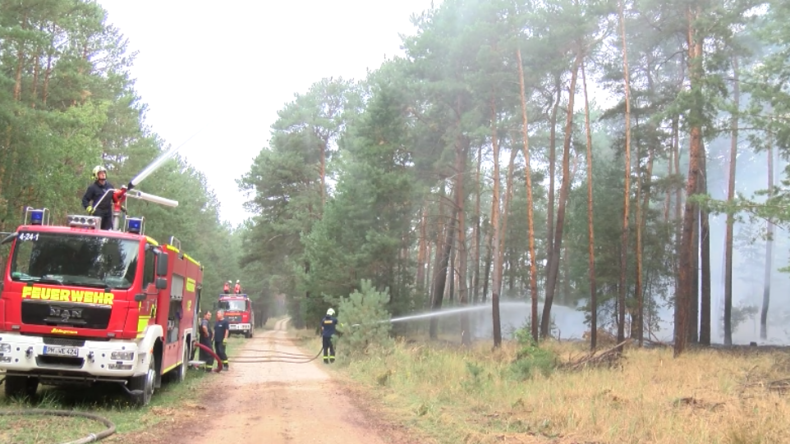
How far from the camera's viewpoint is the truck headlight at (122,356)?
31.9 feet

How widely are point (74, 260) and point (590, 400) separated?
8.59 m

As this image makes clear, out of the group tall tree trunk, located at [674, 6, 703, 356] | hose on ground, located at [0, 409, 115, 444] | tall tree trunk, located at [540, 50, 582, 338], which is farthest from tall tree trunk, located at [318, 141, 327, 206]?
hose on ground, located at [0, 409, 115, 444]

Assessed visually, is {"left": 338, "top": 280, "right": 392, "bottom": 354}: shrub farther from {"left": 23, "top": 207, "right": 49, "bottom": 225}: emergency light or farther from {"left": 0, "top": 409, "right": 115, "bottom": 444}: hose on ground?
{"left": 0, "top": 409, "right": 115, "bottom": 444}: hose on ground

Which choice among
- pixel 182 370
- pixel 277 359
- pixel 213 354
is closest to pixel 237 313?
pixel 277 359

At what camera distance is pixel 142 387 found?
10500 millimetres

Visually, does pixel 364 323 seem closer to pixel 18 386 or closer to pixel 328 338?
pixel 328 338

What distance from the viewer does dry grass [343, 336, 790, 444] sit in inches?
328

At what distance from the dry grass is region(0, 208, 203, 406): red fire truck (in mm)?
4448

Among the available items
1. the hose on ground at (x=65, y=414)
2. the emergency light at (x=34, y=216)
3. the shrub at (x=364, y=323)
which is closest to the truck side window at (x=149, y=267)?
the emergency light at (x=34, y=216)

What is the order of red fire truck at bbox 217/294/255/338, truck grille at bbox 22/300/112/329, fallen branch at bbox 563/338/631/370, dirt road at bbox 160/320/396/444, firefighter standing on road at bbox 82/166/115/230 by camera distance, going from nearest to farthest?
dirt road at bbox 160/320/396/444, truck grille at bbox 22/300/112/329, firefighter standing on road at bbox 82/166/115/230, fallen branch at bbox 563/338/631/370, red fire truck at bbox 217/294/255/338

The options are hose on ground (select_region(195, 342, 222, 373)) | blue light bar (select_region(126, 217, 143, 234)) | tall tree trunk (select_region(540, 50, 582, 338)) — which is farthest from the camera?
tall tree trunk (select_region(540, 50, 582, 338))

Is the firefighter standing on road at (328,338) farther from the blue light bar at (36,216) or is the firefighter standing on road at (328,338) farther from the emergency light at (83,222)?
the blue light bar at (36,216)

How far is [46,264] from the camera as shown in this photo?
394 inches

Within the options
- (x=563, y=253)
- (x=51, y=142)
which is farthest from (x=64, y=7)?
(x=563, y=253)
